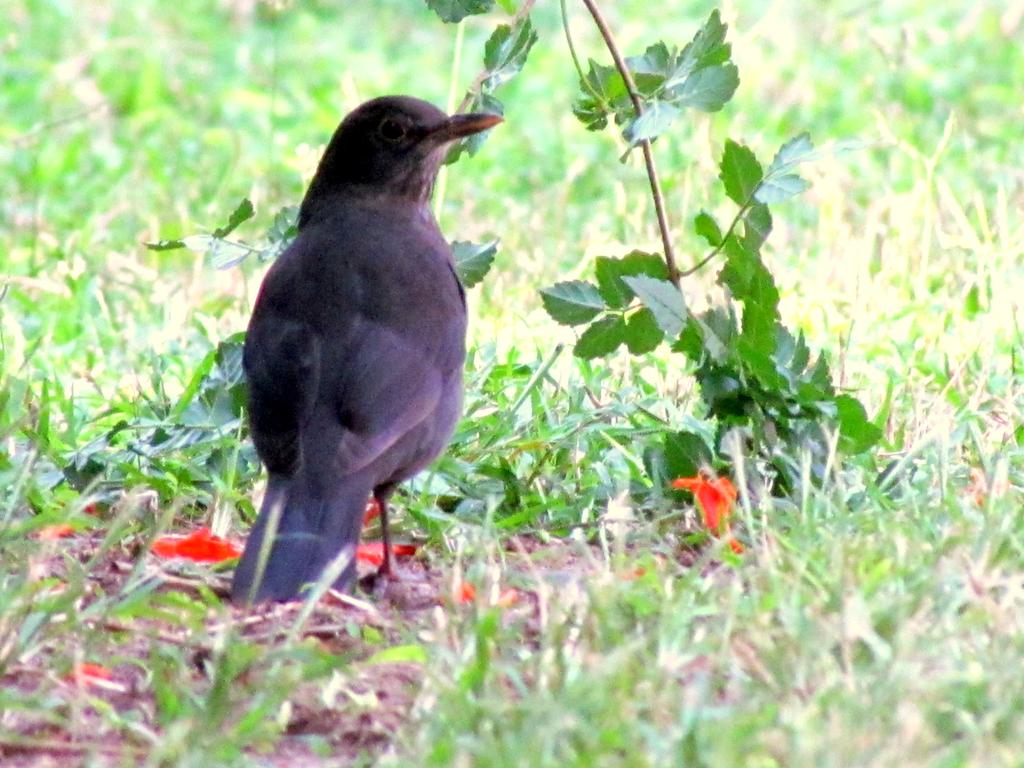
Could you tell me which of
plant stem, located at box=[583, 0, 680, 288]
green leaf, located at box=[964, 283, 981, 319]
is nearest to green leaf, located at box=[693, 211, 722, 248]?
plant stem, located at box=[583, 0, 680, 288]

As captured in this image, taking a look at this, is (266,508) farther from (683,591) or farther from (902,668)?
(902,668)

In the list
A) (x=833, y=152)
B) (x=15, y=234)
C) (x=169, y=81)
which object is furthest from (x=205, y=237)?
(x=169, y=81)

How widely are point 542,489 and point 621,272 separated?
24.6 inches

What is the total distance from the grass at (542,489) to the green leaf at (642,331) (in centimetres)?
36

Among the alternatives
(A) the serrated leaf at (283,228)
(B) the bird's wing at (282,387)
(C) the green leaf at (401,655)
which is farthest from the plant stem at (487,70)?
(C) the green leaf at (401,655)

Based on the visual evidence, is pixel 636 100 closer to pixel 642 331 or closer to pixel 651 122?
pixel 651 122

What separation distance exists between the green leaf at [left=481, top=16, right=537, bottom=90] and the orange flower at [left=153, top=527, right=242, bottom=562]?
1.33 metres

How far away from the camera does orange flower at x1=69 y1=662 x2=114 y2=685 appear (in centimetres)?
354

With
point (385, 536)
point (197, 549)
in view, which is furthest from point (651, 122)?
point (197, 549)

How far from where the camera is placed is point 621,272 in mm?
4824

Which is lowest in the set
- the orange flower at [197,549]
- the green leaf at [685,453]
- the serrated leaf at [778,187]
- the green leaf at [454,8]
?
the orange flower at [197,549]

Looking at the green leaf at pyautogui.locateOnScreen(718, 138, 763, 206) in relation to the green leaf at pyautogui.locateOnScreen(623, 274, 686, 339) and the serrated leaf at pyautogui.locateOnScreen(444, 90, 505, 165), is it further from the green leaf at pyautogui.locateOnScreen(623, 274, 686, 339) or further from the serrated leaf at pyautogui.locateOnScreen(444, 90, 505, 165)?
the serrated leaf at pyautogui.locateOnScreen(444, 90, 505, 165)

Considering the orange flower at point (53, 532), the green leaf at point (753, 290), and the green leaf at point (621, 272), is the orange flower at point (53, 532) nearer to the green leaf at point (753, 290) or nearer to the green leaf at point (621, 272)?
the green leaf at point (621, 272)

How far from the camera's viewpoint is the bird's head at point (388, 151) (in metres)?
5.42
